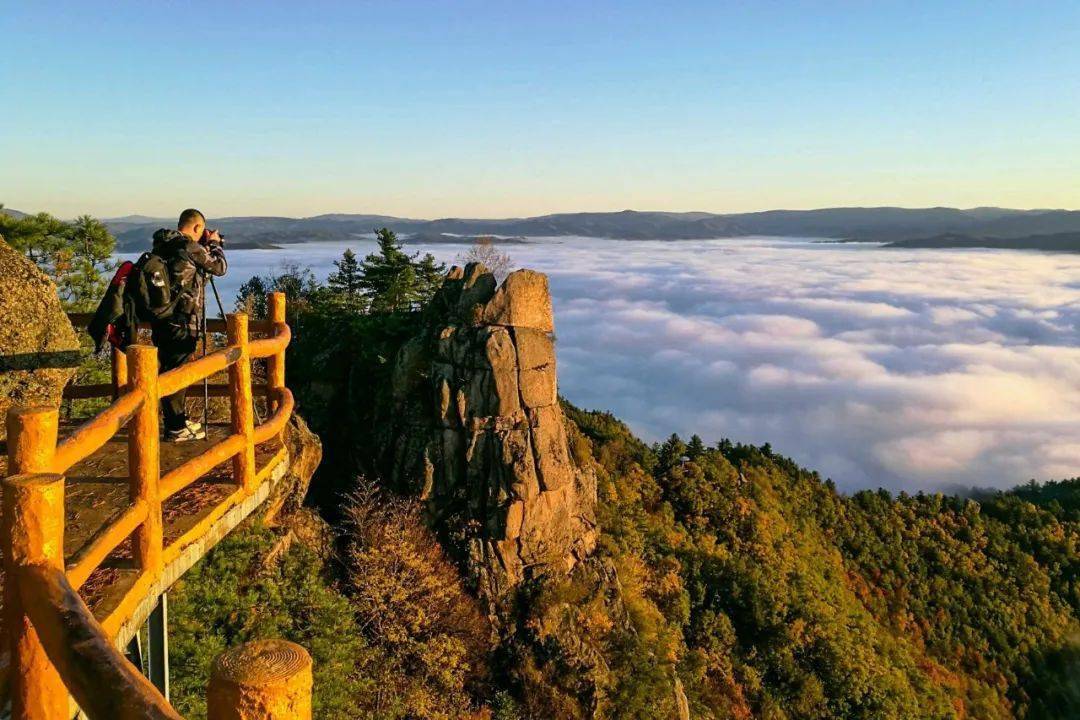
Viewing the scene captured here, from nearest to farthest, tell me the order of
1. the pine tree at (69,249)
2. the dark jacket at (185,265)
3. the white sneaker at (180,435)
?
1. the dark jacket at (185,265)
2. the white sneaker at (180,435)
3. the pine tree at (69,249)

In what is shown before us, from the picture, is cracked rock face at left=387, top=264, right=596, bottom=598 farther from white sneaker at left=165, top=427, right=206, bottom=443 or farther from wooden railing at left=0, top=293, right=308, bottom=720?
wooden railing at left=0, top=293, right=308, bottom=720

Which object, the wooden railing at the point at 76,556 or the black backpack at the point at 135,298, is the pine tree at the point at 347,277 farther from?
the wooden railing at the point at 76,556

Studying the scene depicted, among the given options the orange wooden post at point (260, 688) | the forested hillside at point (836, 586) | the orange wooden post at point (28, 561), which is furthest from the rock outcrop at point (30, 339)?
the forested hillside at point (836, 586)

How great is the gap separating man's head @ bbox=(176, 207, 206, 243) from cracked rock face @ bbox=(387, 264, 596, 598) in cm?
2522

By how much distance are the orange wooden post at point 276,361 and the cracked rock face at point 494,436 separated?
2468cm

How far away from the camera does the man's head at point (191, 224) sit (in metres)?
8.03

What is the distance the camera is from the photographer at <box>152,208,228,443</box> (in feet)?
25.6

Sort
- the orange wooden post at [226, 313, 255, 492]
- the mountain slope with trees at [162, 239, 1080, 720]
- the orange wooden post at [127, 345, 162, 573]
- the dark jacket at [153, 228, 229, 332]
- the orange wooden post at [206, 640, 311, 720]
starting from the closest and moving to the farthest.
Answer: the orange wooden post at [206, 640, 311, 720], the orange wooden post at [127, 345, 162, 573], the orange wooden post at [226, 313, 255, 492], the dark jacket at [153, 228, 229, 332], the mountain slope with trees at [162, 239, 1080, 720]

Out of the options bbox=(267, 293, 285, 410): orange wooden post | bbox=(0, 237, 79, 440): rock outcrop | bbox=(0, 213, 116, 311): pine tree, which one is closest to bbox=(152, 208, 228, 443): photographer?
bbox=(267, 293, 285, 410): orange wooden post

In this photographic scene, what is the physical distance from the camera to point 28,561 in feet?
9.75

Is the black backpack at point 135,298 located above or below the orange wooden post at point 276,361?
above

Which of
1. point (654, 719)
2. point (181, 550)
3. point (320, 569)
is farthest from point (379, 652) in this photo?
point (181, 550)

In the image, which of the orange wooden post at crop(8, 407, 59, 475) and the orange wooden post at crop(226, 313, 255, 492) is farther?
the orange wooden post at crop(226, 313, 255, 492)

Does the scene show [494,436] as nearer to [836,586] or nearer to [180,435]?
[180,435]
